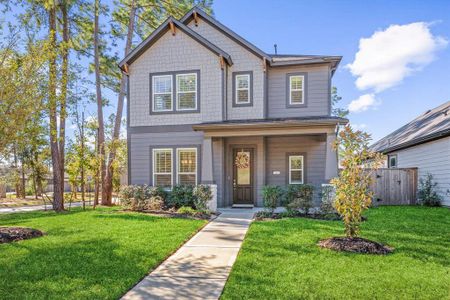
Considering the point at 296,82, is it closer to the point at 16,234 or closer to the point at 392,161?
the point at 392,161

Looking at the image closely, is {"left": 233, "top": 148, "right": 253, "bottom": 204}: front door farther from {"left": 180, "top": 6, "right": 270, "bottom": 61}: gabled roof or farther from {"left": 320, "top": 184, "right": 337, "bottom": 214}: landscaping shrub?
{"left": 180, "top": 6, "right": 270, "bottom": 61}: gabled roof

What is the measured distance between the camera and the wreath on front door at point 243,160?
13113 millimetres

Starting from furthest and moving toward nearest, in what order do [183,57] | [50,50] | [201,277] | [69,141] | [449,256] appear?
[69,141], [183,57], [50,50], [449,256], [201,277]

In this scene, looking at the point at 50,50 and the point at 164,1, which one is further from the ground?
the point at 164,1

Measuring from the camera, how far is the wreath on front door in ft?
43.0

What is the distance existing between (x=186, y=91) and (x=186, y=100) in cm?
39

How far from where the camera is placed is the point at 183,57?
13.3 metres

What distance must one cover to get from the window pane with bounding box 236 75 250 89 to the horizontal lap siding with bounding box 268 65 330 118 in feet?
3.28

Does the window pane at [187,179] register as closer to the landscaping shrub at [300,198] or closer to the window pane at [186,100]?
the window pane at [186,100]

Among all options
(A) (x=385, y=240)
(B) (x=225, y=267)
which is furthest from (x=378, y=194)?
(B) (x=225, y=267)

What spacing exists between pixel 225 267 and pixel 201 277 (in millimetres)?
574

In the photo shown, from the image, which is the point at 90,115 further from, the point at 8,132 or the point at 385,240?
the point at 385,240

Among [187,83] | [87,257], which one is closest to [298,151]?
[187,83]

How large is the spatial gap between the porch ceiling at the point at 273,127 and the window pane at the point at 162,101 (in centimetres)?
207
